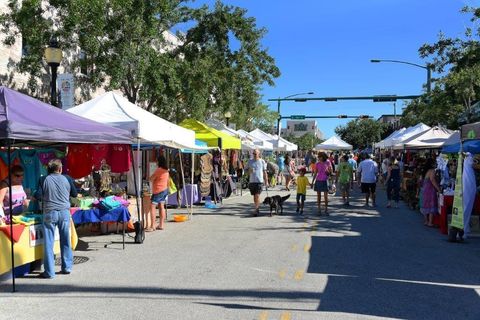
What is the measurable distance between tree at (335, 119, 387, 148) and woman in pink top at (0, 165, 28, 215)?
85497mm

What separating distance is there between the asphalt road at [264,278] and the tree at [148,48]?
317 inches

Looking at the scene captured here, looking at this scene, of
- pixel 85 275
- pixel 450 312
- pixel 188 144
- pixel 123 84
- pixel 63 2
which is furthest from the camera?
pixel 123 84

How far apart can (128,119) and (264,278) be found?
214 inches

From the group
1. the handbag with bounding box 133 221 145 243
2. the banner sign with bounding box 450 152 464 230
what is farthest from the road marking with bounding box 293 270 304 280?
the banner sign with bounding box 450 152 464 230

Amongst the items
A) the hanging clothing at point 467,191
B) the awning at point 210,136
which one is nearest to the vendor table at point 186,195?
the awning at point 210,136

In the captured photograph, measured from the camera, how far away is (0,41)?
1619cm

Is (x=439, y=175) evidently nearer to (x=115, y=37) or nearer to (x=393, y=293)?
(x=393, y=293)

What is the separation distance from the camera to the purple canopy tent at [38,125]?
6.83 meters

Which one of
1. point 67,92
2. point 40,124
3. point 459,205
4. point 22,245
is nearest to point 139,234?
point 22,245

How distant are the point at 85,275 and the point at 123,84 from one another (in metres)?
13.6

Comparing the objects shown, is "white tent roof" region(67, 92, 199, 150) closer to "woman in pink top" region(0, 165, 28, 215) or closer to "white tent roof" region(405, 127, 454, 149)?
"woman in pink top" region(0, 165, 28, 215)

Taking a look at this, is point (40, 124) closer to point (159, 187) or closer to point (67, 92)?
point (159, 187)

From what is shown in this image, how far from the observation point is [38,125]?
24.1ft

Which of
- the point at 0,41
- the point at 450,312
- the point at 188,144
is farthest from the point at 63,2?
the point at 450,312
